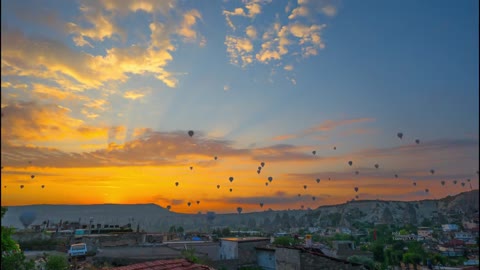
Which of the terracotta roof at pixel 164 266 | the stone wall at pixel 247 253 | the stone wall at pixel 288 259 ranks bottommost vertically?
the stone wall at pixel 247 253

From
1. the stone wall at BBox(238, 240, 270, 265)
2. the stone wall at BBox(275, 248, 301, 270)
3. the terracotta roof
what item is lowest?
the stone wall at BBox(238, 240, 270, 265)

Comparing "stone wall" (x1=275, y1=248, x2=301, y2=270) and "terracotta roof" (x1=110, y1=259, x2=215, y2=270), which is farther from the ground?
"terracotta roof" (x1=110, y1=259, x2=215, y2=270)

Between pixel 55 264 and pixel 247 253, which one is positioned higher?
pixel 55 264

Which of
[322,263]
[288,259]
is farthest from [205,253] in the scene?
[322,263]

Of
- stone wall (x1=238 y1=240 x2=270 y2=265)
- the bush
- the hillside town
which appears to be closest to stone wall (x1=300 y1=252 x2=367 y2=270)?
the hillside town

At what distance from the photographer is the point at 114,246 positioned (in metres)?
48.3

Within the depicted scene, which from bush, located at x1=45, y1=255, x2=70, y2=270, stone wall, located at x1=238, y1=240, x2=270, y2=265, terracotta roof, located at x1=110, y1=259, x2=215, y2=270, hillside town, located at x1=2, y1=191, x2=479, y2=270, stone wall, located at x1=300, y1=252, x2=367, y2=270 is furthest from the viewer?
stone wall, located at x1=238, y1=240, x2=270, y2=265

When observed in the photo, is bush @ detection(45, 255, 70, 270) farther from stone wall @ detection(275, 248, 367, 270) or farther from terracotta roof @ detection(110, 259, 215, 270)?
terracotta roof @ detection(110, 259, 215, 270)

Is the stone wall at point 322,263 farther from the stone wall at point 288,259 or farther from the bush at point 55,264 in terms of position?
the bush at point 55,264

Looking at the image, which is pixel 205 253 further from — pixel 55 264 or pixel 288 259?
pixel 288 259

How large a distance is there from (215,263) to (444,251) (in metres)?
74.0

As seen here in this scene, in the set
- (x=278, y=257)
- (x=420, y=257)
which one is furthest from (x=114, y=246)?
(x=420, y=257)

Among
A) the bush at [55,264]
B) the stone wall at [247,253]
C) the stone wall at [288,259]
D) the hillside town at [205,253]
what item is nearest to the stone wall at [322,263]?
the hillside town at [205,253]

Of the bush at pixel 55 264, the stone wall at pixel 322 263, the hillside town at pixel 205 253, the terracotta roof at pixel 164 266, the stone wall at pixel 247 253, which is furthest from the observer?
the stone wall at pixel 247 253
